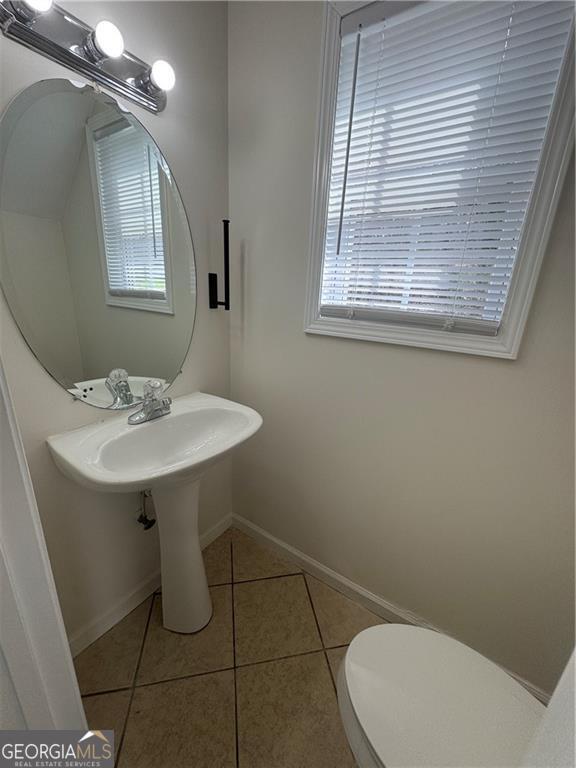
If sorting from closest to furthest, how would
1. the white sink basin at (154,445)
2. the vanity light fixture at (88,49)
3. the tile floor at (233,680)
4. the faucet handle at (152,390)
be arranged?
the vanity light fixture at (88,49)
the white sink basin at (154,445)
the tile floor at (233,680)
the faucet handle at (152,390)

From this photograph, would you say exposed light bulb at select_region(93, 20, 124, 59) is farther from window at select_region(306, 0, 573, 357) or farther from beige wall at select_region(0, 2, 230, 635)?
window at select_region(306, 0, 573, 357)

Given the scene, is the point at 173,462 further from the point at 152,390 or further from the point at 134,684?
the point at 134,684

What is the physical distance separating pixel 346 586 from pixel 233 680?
0.58 m

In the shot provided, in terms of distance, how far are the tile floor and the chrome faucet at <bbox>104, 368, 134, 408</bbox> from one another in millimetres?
934

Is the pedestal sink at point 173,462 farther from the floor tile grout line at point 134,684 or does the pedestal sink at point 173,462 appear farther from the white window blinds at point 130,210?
the white window blinds at point 130,210

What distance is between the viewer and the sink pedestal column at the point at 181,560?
3.59 feet

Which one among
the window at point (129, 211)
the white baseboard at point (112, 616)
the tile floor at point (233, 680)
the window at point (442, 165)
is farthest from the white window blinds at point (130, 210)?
the tile floor at point (233, 680)

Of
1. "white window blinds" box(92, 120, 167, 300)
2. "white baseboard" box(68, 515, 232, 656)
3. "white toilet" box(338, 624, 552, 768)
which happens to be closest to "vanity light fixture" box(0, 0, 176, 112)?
"white window blinds" box(92, 120, 167, 300)

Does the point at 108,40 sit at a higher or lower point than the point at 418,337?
higher

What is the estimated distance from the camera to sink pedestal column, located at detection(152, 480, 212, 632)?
1.09 metres

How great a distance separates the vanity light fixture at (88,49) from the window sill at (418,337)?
922mm

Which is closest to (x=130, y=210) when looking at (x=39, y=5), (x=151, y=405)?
(x=39, y=5)

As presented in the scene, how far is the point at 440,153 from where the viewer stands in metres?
0.91

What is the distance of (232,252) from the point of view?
1386 millimetres
